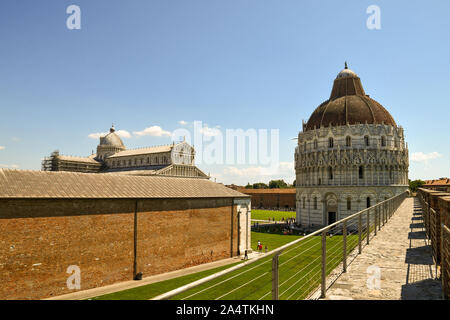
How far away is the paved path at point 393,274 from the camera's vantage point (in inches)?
201

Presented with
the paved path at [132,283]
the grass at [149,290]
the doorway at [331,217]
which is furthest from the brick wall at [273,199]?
the grass at [149,290]

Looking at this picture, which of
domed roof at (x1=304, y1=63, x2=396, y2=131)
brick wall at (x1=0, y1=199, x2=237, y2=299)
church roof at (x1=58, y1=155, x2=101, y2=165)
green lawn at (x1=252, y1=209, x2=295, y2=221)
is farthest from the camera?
church roof at (x1=58, y1=155, x2=101, y2=165)

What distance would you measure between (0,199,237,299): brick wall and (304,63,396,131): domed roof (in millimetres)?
35528

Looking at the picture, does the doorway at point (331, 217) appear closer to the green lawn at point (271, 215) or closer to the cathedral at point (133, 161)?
the green lawn at point (271, 215)

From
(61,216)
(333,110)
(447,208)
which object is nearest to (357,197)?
(333,110)

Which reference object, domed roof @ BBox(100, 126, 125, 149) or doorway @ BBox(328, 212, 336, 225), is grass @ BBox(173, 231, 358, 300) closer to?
doorway @ BBox(328, 212, 336, 225)

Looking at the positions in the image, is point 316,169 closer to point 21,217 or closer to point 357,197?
point 357,197

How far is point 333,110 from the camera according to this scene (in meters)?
58.8

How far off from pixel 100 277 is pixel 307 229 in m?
41.4

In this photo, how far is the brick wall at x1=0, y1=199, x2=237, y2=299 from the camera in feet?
64.0

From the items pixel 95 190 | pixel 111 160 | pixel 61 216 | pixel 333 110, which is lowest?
pixel 61 216

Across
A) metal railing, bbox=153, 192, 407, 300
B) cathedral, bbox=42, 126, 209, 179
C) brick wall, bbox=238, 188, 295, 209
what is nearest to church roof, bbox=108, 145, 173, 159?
cathedral, bbox=42, 126, 209, 179

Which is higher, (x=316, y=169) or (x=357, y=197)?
(x=316, y=169)
